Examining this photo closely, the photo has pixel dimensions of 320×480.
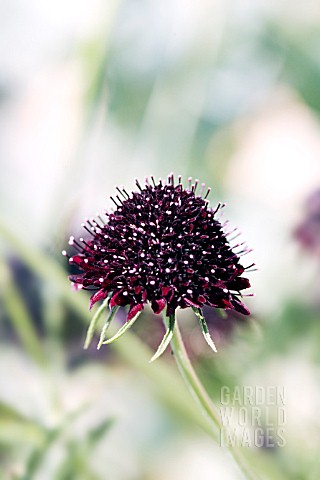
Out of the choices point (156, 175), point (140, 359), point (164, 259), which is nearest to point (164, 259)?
point (164, 259)

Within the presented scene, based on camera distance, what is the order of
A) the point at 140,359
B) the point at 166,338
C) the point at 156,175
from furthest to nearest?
the point at 156,175 → the point at 140,359 → the point at 166,338

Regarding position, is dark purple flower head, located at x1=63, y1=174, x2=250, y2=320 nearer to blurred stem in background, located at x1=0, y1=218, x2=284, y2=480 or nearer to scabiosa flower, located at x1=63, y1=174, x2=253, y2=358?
scabiosa flower, located at x1=63, y1=174, x2=253, y2=358

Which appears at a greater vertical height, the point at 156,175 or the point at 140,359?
the point at 156,175

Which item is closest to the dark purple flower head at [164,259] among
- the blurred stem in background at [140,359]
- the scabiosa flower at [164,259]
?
the scabiosa flower at [164,259]

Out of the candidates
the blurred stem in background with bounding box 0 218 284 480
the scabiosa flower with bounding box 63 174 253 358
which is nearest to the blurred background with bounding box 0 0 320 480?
the blurred stem in background with bounding box 0 218 284 480

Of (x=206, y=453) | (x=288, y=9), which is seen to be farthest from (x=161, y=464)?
(x=288, y=9)

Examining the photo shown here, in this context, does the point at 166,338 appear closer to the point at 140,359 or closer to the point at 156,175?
the point at 140,359

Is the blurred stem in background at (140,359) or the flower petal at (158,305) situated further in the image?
the blurred stem in background at (140,359)

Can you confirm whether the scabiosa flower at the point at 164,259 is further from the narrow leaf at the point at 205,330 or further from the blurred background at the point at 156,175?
the blurred background at the point at 156,175

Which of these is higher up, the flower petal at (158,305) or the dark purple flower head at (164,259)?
the dark purple flower head at (164,259)
